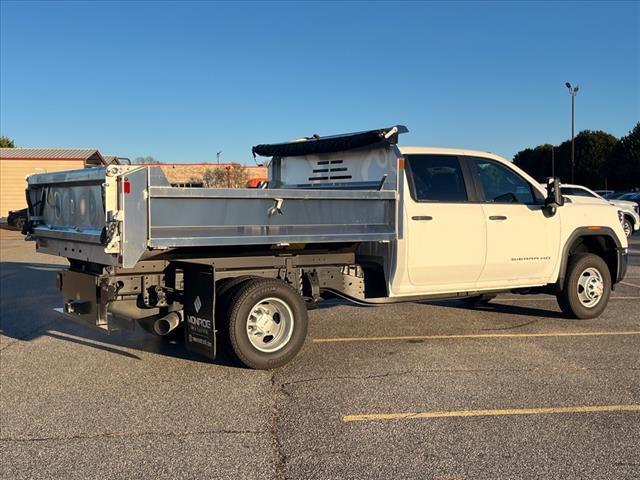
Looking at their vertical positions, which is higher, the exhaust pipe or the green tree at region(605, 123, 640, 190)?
the green tree at region(605, 123, 640, 190)

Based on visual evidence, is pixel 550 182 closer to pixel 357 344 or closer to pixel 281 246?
pixel 357 344

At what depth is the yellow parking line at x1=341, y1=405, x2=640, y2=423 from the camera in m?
4.62

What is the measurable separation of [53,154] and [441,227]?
39.1 m

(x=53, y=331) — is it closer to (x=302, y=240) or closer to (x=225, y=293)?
(x=225, y=293)

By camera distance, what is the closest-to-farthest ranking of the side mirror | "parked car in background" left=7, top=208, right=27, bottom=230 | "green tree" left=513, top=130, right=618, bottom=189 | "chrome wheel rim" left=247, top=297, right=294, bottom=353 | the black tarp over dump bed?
"chrome wheel rim" left=247, top=297, right=294, bottom=353 < the black tarp over dump bed < "parked car in background" left=7, top=208, right=27, bottom=230 < the side mirror < "green tree" left=513, top=130, right=618, bottom=189

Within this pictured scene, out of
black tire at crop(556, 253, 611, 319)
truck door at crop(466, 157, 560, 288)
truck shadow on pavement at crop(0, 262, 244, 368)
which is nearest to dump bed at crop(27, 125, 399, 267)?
truck shadow on pavement at crop(0, 262, 244, 368)

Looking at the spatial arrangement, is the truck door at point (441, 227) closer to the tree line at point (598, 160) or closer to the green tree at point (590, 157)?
the tree line at point (598, 160)

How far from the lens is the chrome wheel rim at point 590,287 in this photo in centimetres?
806

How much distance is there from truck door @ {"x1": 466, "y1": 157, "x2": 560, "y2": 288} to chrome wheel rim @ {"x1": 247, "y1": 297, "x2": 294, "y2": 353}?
100 inches

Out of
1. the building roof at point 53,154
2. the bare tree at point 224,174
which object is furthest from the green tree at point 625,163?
the building roof at point 53,154

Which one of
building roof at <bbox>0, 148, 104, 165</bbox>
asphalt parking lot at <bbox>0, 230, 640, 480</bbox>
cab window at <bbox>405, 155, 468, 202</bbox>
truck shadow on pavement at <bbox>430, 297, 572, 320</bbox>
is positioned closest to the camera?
asphalt parking lot at <bbox>0, 230, 640, 480</bbox>

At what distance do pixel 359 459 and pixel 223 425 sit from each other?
110cm

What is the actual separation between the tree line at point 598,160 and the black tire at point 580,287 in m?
52.6

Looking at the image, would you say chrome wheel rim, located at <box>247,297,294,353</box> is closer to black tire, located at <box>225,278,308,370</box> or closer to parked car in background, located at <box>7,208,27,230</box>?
black tire, located at <box>225,278,308,370</box>
